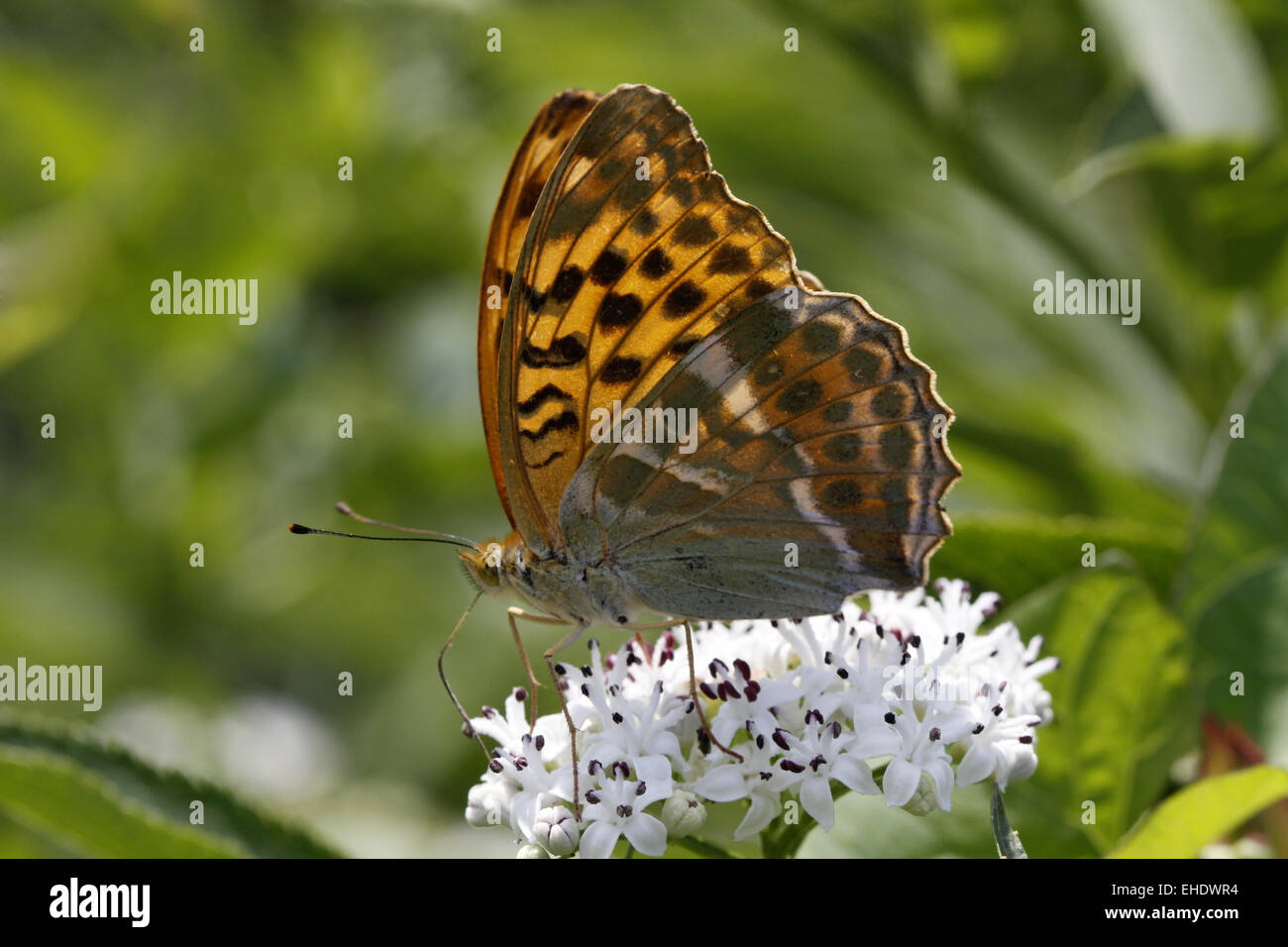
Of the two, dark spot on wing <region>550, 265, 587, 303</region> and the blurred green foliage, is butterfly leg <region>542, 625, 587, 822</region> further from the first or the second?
the blurred green foliage

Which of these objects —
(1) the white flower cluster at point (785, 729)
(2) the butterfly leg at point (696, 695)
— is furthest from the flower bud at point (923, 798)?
(2) the butterfly leg at point (696, 695)

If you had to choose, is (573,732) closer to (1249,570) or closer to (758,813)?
(758,813)

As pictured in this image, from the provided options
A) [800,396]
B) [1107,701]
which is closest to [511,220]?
[800,396]

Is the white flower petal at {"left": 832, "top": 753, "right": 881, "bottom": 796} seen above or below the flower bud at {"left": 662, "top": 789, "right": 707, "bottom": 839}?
above

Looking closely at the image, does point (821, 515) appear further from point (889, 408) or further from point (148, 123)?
point (148, 123)

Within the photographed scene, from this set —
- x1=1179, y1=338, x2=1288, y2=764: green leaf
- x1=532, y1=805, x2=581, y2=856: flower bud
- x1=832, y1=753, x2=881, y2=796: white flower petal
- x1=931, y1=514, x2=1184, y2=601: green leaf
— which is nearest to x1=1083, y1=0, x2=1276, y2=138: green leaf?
x1=1179, y1=338, x2=1288, y2=764: green leaf

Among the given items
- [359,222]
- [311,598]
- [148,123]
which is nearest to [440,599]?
[311,598]

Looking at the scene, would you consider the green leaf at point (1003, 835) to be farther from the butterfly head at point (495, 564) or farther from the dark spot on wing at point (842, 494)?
the butterfly head at point (495, 564)
